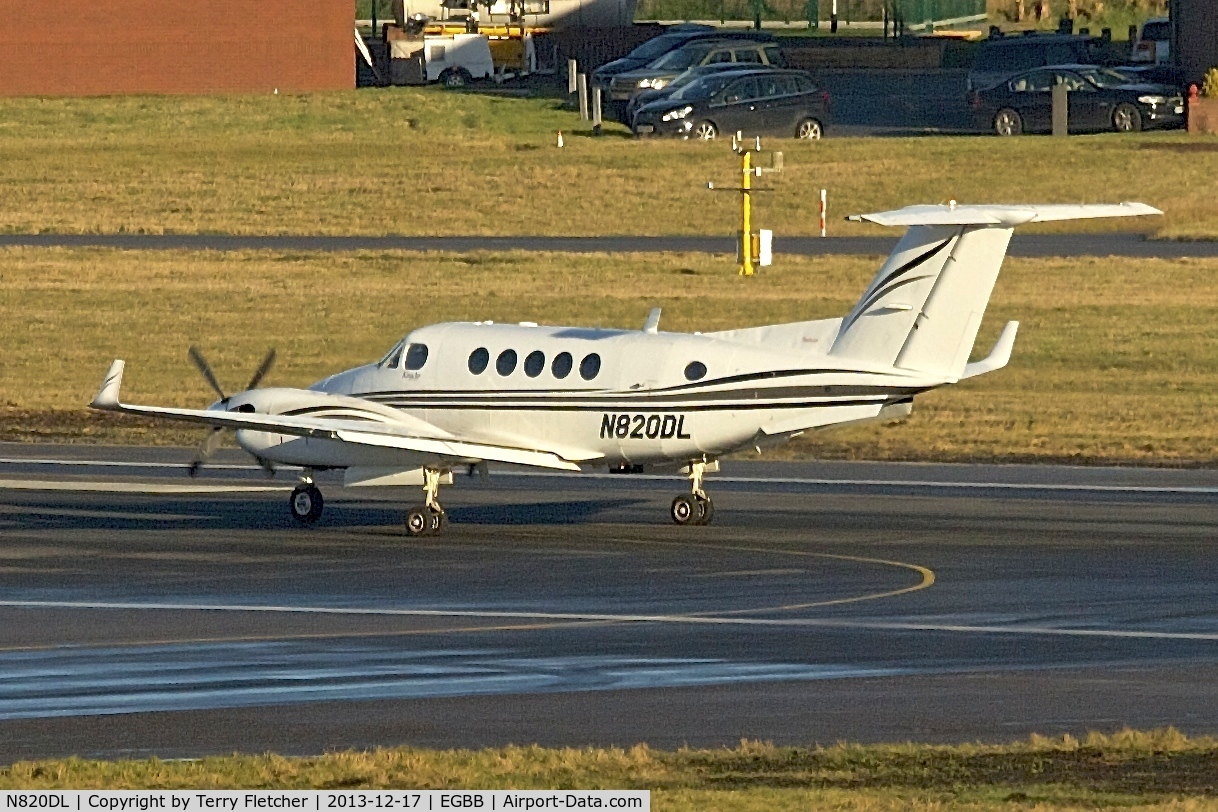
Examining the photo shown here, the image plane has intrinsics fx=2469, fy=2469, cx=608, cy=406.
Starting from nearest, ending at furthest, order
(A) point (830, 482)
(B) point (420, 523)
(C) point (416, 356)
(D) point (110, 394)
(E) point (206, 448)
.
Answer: (D) point (110, 394) → (B) point (420, 523) → (E) point (206, 448) → (C) point (416, 356) → (A) point (830, 482)

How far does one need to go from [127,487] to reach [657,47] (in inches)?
1929

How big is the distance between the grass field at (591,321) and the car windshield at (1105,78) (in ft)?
59.9

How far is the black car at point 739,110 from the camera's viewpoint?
Result: 64.8 metres

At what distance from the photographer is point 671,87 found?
2680 inches

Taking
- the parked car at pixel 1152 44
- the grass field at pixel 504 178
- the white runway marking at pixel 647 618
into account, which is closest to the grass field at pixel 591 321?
the grass field at pixel 504 178

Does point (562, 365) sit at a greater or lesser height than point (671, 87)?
lesser

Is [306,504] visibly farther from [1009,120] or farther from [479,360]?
[1009,120]

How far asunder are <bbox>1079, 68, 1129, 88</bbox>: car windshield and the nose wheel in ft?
142

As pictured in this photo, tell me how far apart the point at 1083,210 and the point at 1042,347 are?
1623cm

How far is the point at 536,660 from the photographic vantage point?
60.3 feet

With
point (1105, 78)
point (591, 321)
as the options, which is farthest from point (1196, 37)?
point (591, 321)

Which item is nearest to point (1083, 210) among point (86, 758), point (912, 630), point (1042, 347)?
point (912, 630)

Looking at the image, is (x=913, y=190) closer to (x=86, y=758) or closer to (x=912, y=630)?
(x=912, y=630)

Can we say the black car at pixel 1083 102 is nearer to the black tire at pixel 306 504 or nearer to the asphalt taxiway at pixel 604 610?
the asphalt taxiway at pixel 604 610
